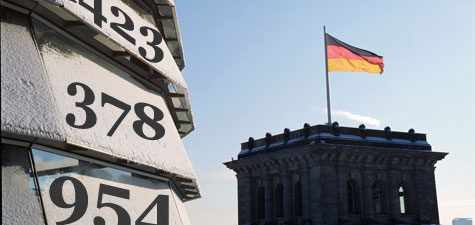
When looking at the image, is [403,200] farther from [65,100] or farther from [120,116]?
[65,100]

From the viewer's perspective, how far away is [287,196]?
44.8 meters

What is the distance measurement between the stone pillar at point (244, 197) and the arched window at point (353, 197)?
8.71m

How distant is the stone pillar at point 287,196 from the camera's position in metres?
44.5

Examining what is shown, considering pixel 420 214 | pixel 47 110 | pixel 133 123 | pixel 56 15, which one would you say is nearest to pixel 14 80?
pixel 47 110

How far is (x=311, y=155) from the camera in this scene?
140 feet

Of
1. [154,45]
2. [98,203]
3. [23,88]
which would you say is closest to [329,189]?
[154,45]

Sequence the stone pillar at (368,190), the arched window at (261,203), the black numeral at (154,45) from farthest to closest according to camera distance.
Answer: the arched window at (261,203) → the stone pillar at (368,190) → the black numeral at (154,45)

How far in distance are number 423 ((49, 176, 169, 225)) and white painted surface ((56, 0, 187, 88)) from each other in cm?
155

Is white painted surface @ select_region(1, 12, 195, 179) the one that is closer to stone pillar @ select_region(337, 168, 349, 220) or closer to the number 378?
the number 378

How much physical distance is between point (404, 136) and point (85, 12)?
43.6 metres

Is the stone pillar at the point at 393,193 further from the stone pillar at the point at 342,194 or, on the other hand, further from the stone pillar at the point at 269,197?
the stone pillar at the point at 269,197

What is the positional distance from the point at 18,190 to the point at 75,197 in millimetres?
804

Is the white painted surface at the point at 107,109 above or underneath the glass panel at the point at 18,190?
above

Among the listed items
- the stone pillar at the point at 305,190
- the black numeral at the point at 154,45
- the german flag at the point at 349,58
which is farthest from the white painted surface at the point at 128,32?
the stone pillar at the point at 305,190
